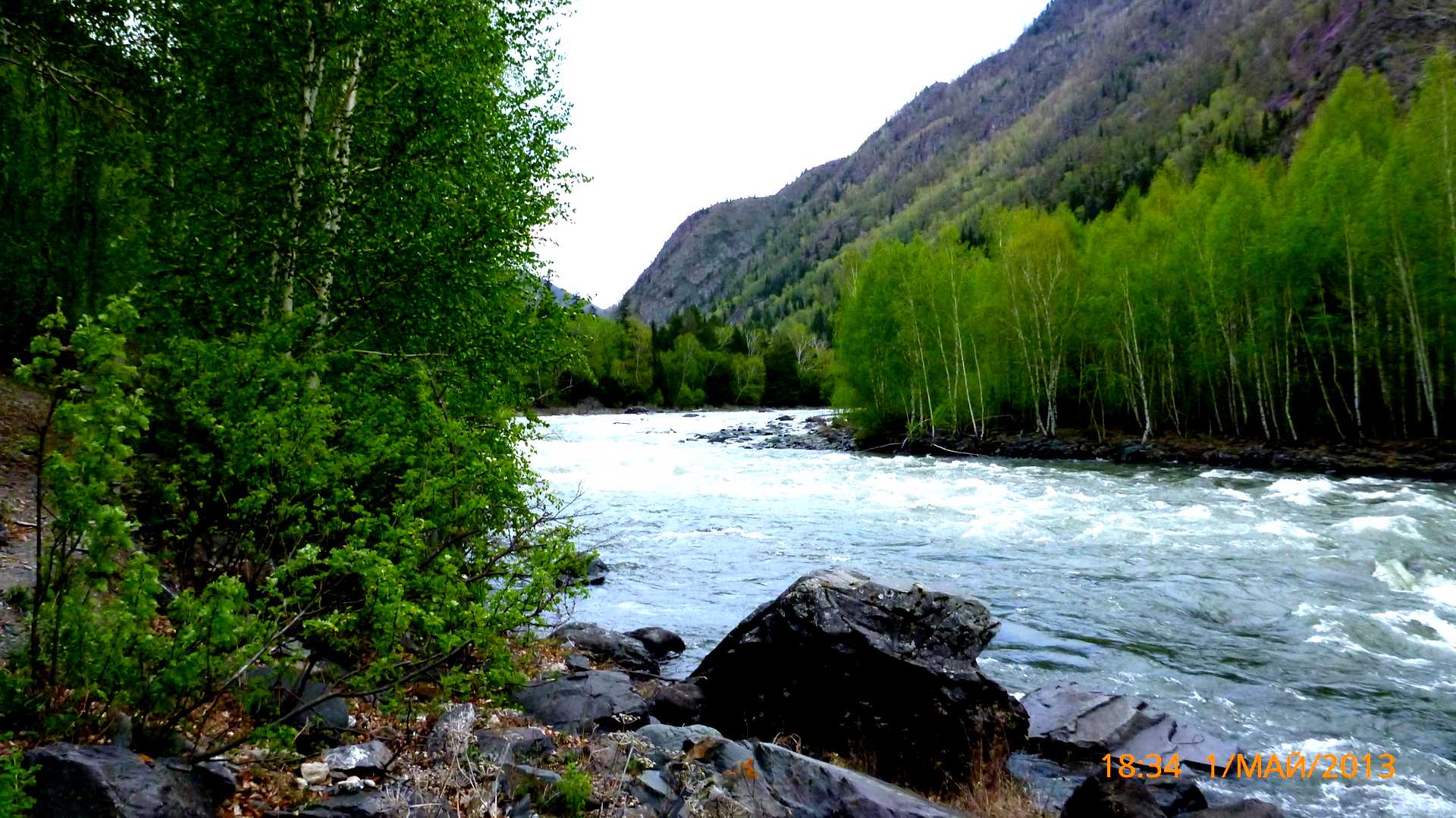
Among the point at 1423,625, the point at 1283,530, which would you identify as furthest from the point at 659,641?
the point at 1283,530

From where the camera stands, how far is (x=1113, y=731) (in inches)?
283

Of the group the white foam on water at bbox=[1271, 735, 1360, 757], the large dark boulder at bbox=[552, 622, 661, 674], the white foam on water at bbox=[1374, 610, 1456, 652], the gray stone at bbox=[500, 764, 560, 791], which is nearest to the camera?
the gray stone at bbox=[500, 764, 560, 791]

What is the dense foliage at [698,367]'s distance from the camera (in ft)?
315

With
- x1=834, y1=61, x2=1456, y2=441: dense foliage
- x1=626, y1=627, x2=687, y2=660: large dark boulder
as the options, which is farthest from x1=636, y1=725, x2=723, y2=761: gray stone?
x1=834, y1=61, x2=1456, y2=441: dense foliage

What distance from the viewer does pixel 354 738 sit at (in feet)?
16.4

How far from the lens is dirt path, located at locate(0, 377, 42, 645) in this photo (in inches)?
201

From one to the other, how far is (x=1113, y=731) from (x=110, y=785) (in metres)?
7.90

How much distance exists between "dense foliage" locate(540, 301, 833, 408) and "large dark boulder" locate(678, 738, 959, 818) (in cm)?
8156

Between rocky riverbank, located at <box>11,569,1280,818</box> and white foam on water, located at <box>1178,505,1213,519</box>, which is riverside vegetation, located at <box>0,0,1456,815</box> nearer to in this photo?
rocky riverbank, located at <box>11,569,1280,818</box>

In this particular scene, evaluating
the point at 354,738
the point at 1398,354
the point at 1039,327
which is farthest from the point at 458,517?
the point at 1039,327

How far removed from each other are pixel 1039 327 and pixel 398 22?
39276 millimetres

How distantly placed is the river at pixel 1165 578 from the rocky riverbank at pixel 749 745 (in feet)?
4.60

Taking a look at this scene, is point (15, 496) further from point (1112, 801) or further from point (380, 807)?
point (1112, 801)

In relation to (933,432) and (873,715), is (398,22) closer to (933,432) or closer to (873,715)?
(873,715)
